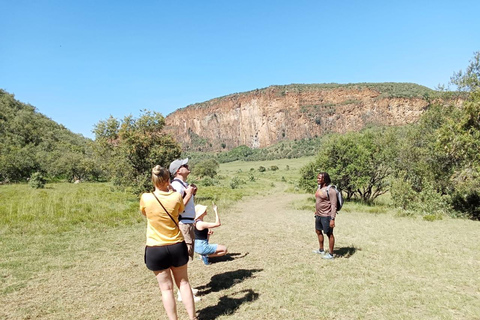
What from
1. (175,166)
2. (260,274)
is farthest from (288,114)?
(175,166)

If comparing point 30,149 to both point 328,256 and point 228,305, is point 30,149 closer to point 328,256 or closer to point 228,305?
point 328,256

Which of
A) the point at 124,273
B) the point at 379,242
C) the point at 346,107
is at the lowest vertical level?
the point at 379,242

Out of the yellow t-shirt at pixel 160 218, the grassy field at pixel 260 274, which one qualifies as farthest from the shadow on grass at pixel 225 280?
the yellow t-shirt at pixel 160 218

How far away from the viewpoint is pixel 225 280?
648cm

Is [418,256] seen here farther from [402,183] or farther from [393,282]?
[402,183]

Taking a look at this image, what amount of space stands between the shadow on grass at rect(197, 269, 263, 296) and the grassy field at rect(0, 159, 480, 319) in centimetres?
2

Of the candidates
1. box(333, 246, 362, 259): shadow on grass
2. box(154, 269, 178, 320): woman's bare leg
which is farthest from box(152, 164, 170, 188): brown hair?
box(333, 246, 362, 259): shadow on grass

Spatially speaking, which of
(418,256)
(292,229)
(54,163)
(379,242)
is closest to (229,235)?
(292,229)

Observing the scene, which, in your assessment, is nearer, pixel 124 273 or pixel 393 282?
pixel 393 282

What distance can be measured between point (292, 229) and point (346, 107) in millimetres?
126818

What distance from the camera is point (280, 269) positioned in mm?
7098

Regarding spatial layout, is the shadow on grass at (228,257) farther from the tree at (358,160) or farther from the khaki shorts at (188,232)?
the tree at (358,160)

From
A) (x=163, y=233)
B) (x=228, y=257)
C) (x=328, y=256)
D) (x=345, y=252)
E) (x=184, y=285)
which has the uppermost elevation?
(x=163, y=233)

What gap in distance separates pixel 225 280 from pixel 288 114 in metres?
140
